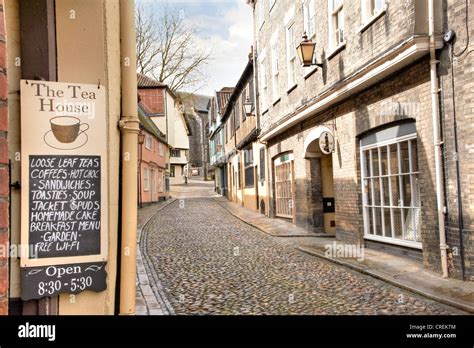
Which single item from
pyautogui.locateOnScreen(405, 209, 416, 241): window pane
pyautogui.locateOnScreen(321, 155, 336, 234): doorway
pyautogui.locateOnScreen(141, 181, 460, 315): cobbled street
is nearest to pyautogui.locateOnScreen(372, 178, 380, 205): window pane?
pyautogui.locateOnScreen(405, 209, 416, 241): window pane

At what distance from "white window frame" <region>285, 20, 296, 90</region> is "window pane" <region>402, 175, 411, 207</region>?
566cm

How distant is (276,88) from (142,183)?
413 inches

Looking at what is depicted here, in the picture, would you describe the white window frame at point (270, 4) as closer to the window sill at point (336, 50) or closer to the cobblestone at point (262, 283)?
the window sill at point (336, 50)

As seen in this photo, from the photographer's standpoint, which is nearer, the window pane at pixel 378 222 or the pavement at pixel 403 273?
the pavement at pixel 403 273

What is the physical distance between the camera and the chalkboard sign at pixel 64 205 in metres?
2.33

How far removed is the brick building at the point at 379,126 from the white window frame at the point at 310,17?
5cm

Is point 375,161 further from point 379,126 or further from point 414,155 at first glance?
point 414,155

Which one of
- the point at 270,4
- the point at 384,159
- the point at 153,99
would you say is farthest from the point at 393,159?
the point at 153,99

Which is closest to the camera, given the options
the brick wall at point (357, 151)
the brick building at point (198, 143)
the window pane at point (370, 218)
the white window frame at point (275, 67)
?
the brick wall at point (357, 151)

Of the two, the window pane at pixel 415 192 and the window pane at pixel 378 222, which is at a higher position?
the window pane at pixel 415 192

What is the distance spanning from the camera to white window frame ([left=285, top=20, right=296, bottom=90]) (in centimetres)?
1183
